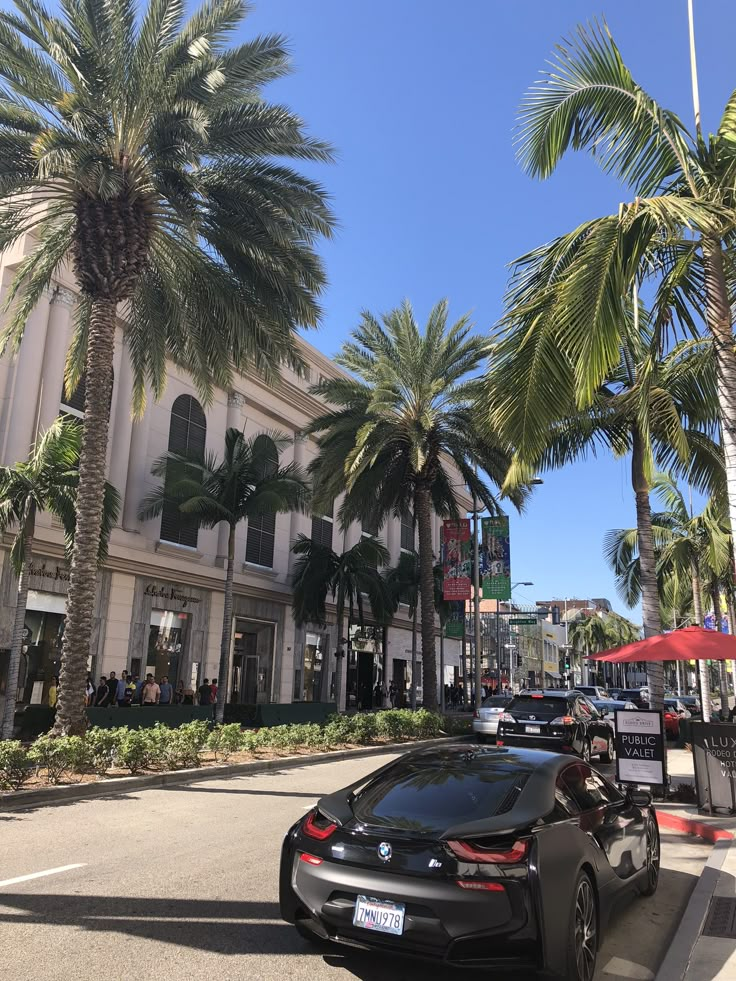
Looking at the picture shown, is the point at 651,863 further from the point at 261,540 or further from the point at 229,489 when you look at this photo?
the point at 261,540

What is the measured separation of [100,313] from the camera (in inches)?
611

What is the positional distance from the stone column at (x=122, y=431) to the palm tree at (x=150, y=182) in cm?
861

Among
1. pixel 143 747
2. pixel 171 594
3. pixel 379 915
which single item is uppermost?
pixel 171 594

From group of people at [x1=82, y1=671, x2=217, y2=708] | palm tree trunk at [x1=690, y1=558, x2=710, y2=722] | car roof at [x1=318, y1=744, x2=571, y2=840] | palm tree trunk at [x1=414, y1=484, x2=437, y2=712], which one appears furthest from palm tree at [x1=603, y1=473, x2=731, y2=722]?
car roof at [x1=318, y1=744, x2=571, y2=840]

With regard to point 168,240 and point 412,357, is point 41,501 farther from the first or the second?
point 412,357

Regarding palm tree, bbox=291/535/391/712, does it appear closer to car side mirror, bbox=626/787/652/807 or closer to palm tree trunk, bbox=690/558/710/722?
palm tree trunk, bbox=690/558/710/722

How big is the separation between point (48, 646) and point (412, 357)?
47.1ft

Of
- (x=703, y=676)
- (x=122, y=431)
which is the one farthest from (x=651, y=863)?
(x=122, y=431)

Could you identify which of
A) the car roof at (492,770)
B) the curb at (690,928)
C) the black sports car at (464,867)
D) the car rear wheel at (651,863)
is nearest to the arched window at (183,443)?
the car rear wheel at (651,863)

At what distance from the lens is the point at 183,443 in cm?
2977

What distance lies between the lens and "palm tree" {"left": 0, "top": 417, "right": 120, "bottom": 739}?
703 inches

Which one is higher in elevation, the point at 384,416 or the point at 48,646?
the point at 384,416

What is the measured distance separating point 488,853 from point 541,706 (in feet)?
44.6

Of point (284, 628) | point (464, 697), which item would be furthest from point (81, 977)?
point (464, 697)
